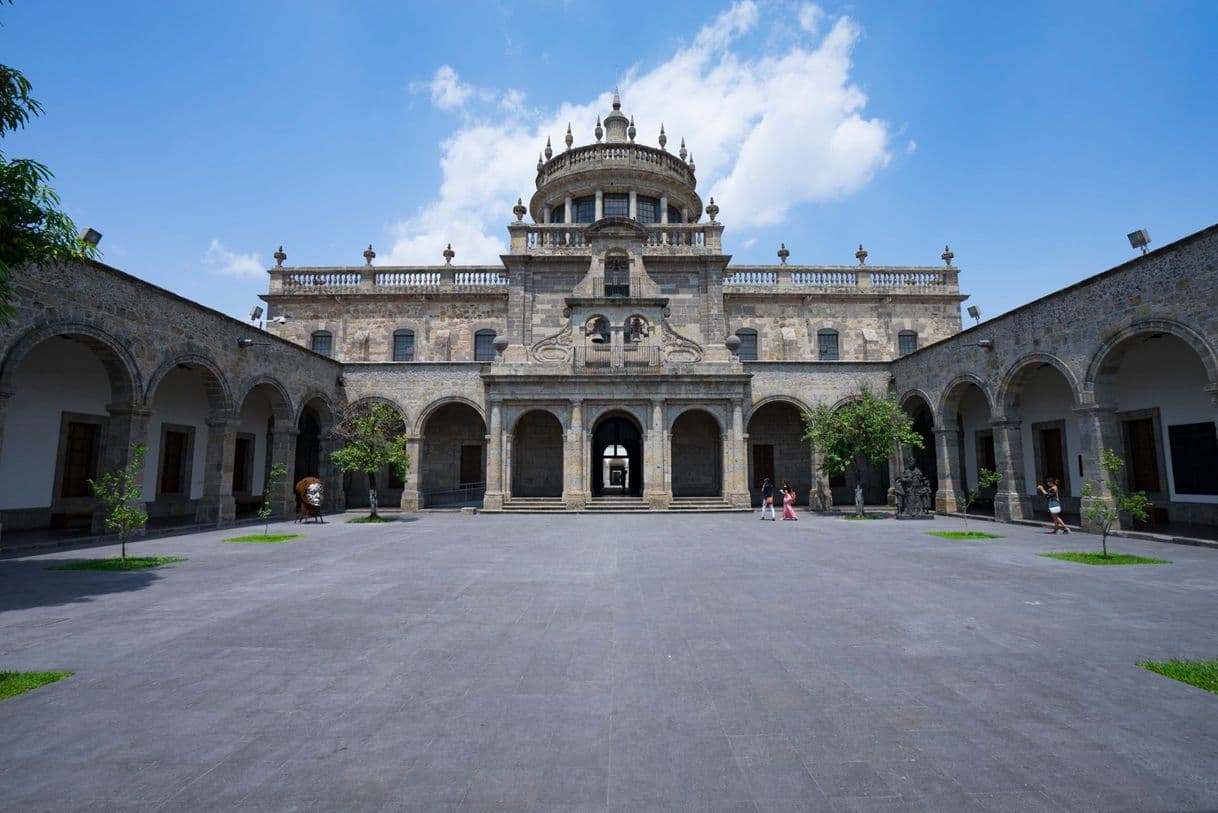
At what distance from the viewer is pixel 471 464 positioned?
2905 centimetres

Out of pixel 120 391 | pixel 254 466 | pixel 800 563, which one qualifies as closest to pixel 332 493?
pixel 254 466

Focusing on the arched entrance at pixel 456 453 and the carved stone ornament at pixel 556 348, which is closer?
the carved stone ornament at pixel 556 348

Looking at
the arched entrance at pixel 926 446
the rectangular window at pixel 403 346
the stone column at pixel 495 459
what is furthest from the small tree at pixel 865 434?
the rectangular window at pixel 403 346

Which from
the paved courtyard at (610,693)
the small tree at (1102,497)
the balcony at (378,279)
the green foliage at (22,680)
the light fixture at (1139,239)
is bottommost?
the paved courtyard at (610,693)

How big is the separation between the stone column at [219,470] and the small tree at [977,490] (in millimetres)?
23001

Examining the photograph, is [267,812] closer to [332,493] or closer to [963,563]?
[963,563]

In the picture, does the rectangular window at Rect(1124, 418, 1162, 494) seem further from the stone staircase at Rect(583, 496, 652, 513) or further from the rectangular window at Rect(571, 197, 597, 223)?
the rectangular window at Rect(571, 197, 597, 223)

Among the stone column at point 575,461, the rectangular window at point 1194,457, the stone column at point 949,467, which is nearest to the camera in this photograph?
the rectangular window at point 1194,457

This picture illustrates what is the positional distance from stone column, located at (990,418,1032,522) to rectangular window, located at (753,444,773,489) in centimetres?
1068

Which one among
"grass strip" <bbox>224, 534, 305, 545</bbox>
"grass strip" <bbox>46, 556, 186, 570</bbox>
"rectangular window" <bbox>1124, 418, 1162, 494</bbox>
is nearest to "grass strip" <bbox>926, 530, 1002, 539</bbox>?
"rectangular window" <bbox>1124, 418, 1162, 494</bbox>

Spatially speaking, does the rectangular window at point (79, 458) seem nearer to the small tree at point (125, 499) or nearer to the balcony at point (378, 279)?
the small tree at point (125, 499)

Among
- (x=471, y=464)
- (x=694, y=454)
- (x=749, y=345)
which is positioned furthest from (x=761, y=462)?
(x=471, y=464)

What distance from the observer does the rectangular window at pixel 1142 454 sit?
17.5m

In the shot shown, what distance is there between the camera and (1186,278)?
13172 millimetres
